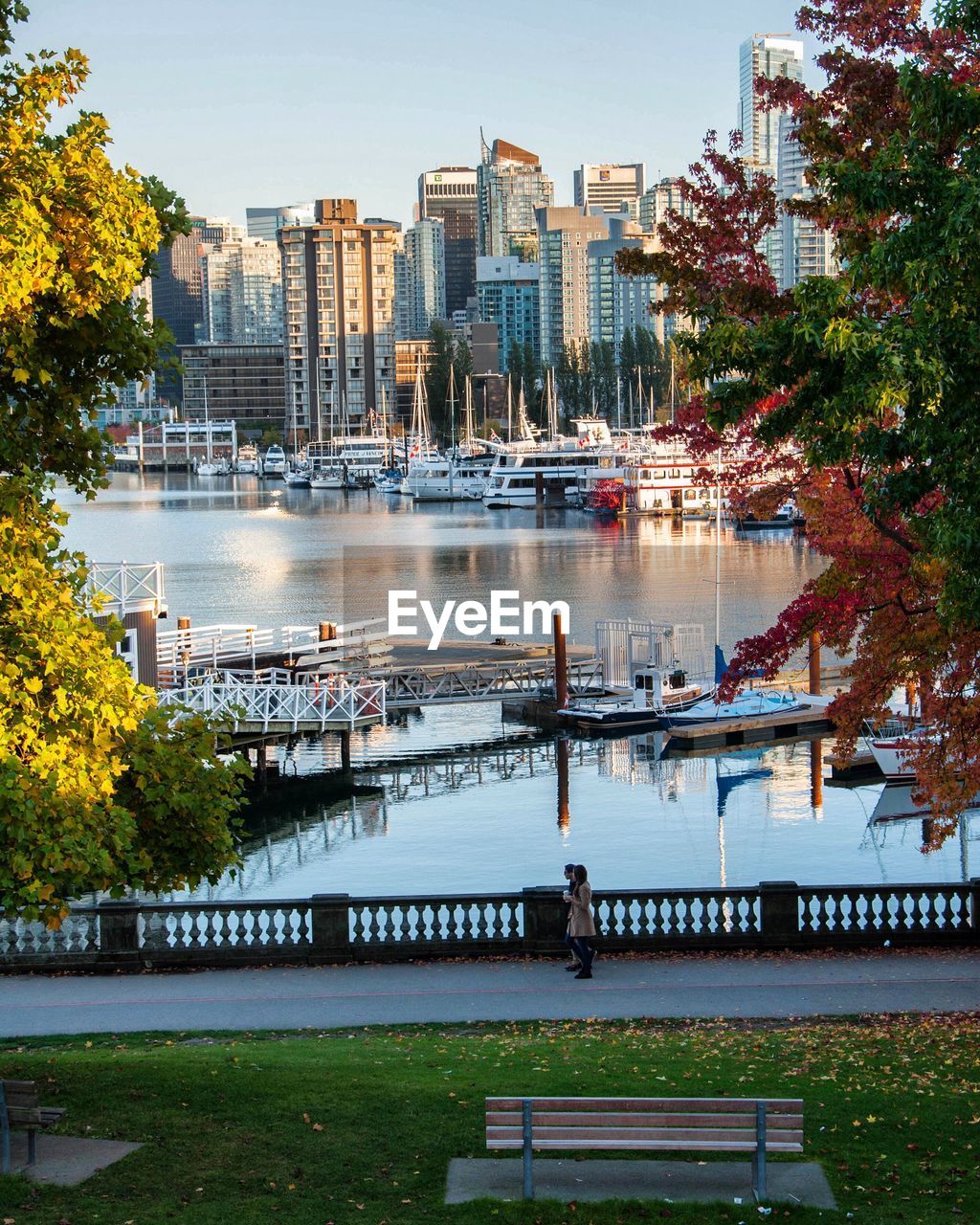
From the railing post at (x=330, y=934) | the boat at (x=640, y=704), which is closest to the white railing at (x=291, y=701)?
the boat at (x=640, y=704)

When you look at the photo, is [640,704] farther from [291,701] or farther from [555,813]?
[291,701]

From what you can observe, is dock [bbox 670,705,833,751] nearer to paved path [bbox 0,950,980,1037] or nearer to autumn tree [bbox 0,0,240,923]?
paved path [bbox 0,950,980,1037]

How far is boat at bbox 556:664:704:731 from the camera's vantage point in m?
52.4

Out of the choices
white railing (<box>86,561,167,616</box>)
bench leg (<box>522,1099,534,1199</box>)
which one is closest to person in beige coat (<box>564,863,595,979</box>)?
bench leg (<box>522,1099,534,1199</box>)

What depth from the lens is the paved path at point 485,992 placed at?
1686 cm

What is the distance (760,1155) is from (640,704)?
42.9m

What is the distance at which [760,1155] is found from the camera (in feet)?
33.8

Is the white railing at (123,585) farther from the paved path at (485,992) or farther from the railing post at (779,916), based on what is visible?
the railing post at (779,916)

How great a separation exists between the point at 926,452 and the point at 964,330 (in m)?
0.95

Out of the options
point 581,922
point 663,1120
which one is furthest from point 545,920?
point 663,1120

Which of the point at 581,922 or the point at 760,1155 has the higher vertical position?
the point at 760,1155

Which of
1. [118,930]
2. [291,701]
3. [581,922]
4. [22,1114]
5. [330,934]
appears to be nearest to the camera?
[22,1114]

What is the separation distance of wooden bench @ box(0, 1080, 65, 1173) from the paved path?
17.7ft

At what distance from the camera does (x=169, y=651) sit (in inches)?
1891
